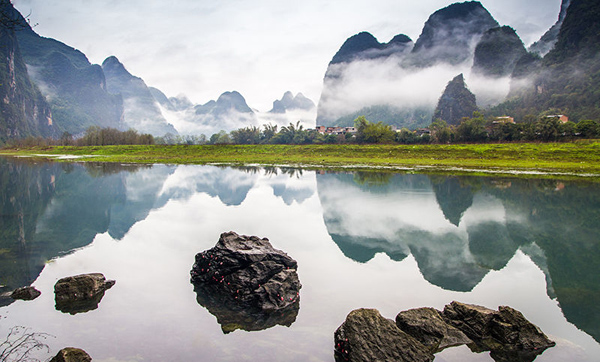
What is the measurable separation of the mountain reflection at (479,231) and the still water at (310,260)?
0.07 m

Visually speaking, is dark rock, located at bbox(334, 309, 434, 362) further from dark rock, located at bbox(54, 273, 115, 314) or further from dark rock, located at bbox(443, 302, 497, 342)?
dark rock, located at bbox(54, 273, 115, 314)

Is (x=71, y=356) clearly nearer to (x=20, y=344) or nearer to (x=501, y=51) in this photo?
(x=20, y=344)

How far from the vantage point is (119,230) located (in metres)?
15.0

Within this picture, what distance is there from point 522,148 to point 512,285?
166ft

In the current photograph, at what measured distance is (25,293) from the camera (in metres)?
8.53

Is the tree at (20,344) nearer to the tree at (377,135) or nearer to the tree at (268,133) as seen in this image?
the tree at (377,135)

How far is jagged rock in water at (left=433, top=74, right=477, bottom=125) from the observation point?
15900cm

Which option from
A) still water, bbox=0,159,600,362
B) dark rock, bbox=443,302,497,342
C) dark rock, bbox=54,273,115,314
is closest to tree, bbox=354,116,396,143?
still water, bbox=0,159,600,362

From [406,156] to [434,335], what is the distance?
176 feet

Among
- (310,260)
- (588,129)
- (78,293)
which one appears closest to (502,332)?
(310,260)

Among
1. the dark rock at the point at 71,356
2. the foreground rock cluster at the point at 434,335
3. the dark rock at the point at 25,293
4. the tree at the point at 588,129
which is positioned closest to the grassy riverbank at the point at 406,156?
the tree at the point at 588,129

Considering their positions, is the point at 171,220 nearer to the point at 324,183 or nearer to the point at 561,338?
the point at 561,338

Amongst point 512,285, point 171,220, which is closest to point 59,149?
point 171,220

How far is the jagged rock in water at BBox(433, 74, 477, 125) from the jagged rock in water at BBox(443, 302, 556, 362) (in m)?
163
